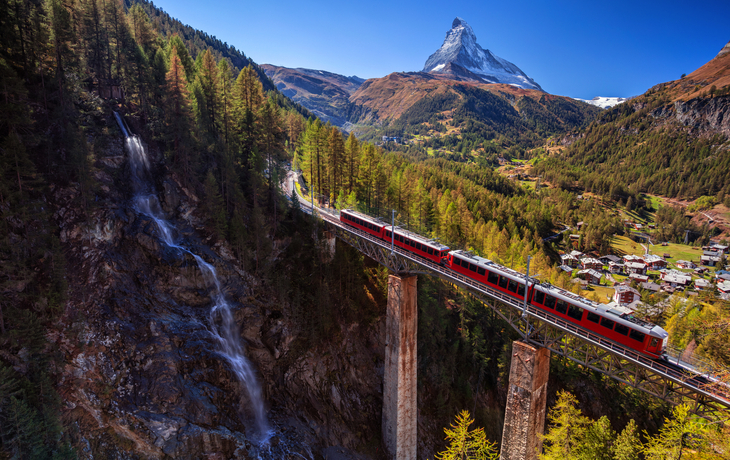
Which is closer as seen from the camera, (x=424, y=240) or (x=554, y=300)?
(x=554, y=300)

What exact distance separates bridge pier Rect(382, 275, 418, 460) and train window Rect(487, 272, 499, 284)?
8474 mm

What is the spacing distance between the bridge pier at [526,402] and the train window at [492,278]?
5.26 meters

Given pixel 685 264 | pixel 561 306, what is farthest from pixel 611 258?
pixel 561 306

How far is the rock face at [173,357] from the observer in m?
21.3

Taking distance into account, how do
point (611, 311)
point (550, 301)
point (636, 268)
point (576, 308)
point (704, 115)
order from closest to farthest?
point (611, 311) < point (576, 308) < point (550, 301) < point (636, 268) < point (704, 115)

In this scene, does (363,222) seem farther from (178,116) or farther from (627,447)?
(627,447)

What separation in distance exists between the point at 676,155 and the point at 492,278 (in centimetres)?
21599

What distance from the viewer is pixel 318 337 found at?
35156mm

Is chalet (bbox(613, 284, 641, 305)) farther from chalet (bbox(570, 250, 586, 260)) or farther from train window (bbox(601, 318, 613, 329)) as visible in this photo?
train window (bbox(601, 318, 613, 329))

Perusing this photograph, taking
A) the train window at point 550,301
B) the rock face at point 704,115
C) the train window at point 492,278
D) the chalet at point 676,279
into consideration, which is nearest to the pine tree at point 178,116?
the train window at point 492,278

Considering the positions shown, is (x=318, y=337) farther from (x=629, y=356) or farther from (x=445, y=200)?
(x=445, y=200)

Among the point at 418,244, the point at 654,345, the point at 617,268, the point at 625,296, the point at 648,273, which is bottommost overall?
the point at 648,273

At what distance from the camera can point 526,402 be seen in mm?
24344

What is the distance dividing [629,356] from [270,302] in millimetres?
30715
